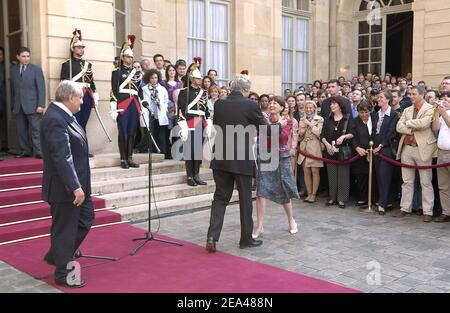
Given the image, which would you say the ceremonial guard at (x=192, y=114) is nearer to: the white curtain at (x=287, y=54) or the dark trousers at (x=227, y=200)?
the dark trousers at (x=227, y=200)

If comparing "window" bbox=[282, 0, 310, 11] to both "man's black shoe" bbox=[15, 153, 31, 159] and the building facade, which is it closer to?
the building facade

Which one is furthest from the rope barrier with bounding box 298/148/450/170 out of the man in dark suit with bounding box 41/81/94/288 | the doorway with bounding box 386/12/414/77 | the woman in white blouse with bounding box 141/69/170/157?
the doorway with bounding box 386/12/414/77

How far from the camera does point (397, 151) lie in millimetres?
7980

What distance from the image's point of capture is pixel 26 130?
334 inches

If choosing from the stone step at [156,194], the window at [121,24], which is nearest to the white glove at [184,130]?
the stone step at [156,194]

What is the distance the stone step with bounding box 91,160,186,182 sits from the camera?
26.9ft

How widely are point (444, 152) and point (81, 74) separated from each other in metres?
5.72

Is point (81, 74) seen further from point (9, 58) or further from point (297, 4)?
point (297, 4)

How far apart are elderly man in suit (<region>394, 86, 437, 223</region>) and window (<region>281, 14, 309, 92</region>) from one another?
339 inches

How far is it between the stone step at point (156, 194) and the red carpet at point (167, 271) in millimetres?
1361

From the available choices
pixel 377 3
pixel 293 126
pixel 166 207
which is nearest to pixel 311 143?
pixel 293 126

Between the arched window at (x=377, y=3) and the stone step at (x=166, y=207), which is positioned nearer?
the stone step at (x=166, y=207)

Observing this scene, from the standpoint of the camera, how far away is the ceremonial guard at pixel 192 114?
8581mm

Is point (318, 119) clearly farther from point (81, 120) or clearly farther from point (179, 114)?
point (81, 120)
